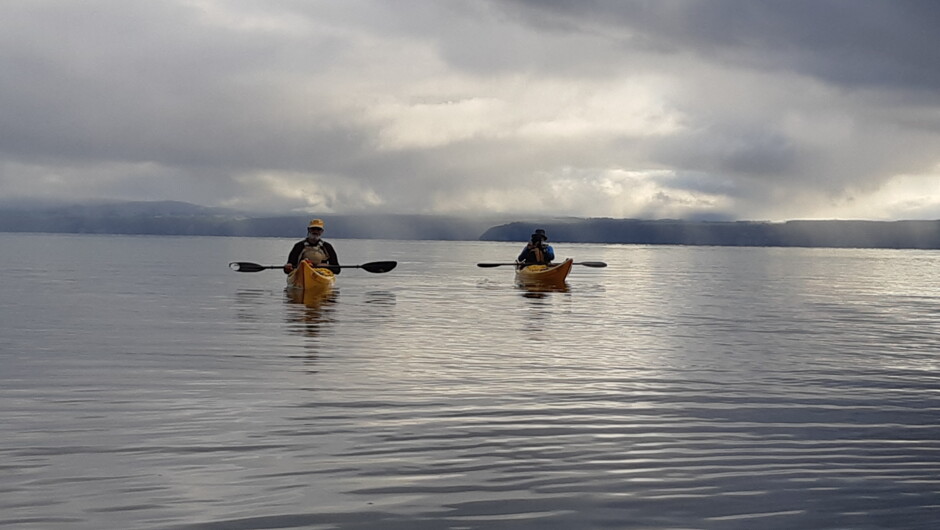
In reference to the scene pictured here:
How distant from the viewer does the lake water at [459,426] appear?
7.70m

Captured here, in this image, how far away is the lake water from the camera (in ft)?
25.2

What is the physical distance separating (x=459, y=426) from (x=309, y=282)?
26.1 metres

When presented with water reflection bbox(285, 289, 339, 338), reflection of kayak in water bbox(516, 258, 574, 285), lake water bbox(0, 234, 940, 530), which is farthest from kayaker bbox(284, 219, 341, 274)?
reflection of kayak in water bbox(516, 258, 574, 285)

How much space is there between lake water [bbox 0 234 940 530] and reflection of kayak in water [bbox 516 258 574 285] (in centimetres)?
1878

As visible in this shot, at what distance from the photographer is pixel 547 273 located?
1780 inches

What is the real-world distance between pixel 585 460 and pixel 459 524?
2.66 meters

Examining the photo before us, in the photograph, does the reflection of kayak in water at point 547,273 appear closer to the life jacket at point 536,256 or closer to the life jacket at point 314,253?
the life jacket at point 536,256

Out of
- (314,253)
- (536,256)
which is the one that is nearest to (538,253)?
(536,256)

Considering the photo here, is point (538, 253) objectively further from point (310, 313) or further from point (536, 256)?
point (310, 313)

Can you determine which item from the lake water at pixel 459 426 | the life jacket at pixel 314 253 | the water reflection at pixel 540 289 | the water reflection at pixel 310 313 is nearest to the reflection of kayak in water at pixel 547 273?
the water reflection at pixel 540 289

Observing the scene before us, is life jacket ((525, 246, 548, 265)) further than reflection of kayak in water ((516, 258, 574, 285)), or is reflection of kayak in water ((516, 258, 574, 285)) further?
life jacket ((525, 246, 548, 265))

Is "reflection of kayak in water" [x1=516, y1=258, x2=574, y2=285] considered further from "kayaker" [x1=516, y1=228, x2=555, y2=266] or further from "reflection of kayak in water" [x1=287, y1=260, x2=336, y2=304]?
"reflection of kayak in water" [x1=287, y1=260, x2=336, y2=304]

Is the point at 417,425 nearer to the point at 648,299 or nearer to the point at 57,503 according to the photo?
the point at 57,503

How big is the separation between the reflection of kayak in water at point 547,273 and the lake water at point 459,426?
18777 millimetres
